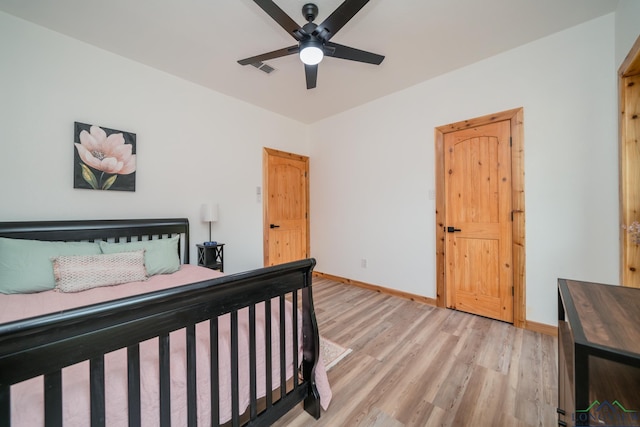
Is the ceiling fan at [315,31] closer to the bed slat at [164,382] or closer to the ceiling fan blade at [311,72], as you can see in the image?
the ceiling fan blade at [311,72]

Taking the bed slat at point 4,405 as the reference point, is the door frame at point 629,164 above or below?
above

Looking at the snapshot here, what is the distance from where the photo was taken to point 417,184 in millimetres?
3201

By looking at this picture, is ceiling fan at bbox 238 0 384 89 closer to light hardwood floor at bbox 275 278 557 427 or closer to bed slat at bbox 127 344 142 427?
bed slat at bbox 127 344 142 427

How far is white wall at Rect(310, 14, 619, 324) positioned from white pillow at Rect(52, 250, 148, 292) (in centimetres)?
280

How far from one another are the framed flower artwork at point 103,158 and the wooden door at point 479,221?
351cm

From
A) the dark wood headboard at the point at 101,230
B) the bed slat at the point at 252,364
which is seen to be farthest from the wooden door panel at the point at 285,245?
the bed slat at the point at 252,364

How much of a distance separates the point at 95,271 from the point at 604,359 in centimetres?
283

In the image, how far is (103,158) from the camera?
2.46 metres

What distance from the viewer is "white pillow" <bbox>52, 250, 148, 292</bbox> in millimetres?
1841

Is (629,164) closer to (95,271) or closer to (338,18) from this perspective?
(338,18)

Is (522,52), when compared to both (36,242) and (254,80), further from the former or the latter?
(36,242)

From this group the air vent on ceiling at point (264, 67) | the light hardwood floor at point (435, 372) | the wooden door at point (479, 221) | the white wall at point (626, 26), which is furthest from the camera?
the air vent on ceiling at point (264, 67)

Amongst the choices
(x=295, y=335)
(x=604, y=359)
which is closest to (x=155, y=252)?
(x=295, y=335)

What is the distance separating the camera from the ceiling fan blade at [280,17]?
5.05ft
